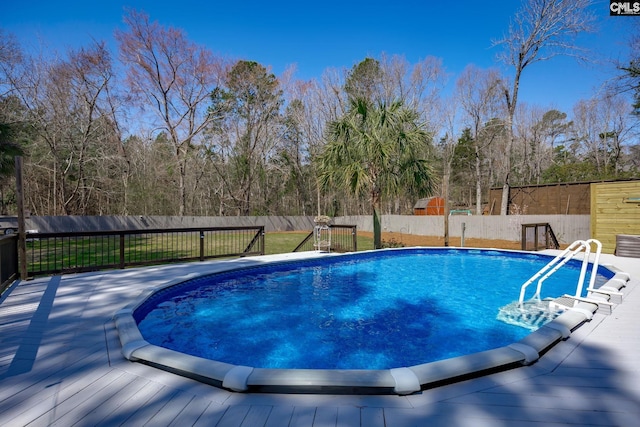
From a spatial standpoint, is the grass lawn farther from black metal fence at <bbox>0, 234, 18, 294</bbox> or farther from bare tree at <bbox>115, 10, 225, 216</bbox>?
bare tree at <bbox>115, 10, 225, 216</bbox>

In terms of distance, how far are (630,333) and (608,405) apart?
186 cm

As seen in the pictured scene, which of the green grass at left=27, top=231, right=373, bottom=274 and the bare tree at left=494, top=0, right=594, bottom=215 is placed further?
the bare tree at left=494, top=0, right=594, bottom=215

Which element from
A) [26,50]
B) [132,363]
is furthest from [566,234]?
[26,50]

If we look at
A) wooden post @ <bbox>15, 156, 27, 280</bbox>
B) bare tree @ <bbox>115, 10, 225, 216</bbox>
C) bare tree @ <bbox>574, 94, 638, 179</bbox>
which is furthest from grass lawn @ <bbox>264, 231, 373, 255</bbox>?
bare tree @ <bbox>574, 94, 638, 179</bbox>

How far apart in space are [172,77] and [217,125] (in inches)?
154

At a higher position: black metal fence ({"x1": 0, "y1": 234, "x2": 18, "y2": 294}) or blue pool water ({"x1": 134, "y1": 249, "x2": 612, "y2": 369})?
black metal fence ({"x1": 0, "y1": 234, "x2": 18, "y2": 294})

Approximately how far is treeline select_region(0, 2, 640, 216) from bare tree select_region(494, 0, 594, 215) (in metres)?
0.53

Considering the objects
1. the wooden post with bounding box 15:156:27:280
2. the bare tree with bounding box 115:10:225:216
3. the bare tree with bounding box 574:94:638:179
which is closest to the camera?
the wooden post with bounding box 15:156:27:280

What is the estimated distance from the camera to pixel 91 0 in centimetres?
1301

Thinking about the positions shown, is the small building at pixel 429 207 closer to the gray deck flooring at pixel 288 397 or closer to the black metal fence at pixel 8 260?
Result: the gray deck flooring at pixel 288 397

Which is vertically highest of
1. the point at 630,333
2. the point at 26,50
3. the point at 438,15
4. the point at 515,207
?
the point at 438,15

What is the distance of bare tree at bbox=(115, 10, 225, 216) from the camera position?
1788 centimetres

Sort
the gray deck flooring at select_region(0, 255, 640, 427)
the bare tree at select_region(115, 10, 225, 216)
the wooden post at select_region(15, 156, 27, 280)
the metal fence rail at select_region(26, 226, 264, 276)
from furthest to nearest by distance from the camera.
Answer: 1. the bare tree at select_region(115, 10, 225, 216)
2. the metal fence rail at select_region(26, 226, 264, 276)
3. the wooden post at select_region(15, 156, 27, 280)
4. the gray deck flooring at select_region(0, 255, 640, 427)

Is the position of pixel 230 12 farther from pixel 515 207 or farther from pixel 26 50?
pixel 515 207
